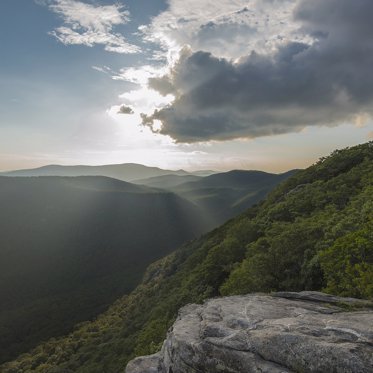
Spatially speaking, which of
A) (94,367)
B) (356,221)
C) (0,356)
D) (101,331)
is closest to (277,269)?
(356,221)

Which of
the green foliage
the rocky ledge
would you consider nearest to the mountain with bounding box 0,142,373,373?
the green foliage

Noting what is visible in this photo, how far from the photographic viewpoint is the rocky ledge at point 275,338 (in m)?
9.63

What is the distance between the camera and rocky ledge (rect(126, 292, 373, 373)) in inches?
379

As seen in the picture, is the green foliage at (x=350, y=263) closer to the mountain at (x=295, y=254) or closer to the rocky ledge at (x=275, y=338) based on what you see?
the mountain at (x=295, y=254)

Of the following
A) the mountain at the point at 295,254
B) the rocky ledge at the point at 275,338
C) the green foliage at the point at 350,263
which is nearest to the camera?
the rocky ledge at the point at 275,338

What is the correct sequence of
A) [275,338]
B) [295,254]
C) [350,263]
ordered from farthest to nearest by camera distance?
[295,254]
[350,263]
[275,338]

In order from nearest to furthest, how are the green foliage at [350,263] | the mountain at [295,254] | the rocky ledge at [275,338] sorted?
1. the rocky ledge at [275,338]
2. the green foliage at [350,263]
3. the mountain at [295,254]

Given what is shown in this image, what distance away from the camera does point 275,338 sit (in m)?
11.0

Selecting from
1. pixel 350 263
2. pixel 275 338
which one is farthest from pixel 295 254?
pixel 275 338

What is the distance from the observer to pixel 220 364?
11.5 meters

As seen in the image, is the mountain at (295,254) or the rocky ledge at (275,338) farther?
the mountain at (295,254)

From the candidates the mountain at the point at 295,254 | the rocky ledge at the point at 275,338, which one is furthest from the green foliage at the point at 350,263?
the rocky ledge at the point at 275,338

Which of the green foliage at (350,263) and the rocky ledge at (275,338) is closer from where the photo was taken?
the rocky ledge at (275,338)

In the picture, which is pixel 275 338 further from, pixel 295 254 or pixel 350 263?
pixel 295 254
